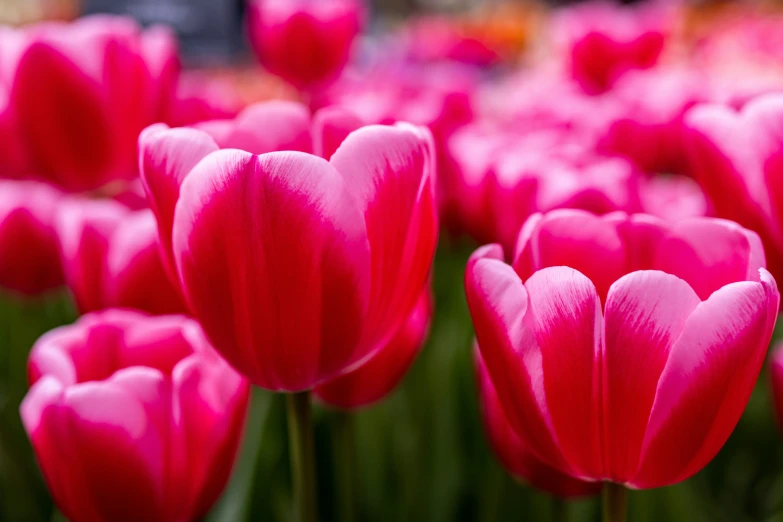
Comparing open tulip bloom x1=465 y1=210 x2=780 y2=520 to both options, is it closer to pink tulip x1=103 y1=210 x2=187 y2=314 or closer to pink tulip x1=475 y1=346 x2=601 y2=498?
pink tulip x1=475 y1=346 x2=601 y2=498

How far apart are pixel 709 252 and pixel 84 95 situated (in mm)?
423

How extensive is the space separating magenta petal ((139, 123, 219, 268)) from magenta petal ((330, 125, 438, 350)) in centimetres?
6

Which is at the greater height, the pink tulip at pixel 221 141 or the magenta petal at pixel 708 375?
the pink tulip at pixel 221 141

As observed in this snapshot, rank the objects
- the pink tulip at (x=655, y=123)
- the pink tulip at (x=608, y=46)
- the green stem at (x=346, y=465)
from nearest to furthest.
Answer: the green stem at (x=346, y=465), the pink tulip at (x=655, y=123), the pink tulip at (x=608, y=46)

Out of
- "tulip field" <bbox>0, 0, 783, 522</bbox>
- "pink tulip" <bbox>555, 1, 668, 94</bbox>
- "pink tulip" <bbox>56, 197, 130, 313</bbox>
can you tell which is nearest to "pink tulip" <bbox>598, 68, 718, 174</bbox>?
"tulip field" <bbox>0, 0, 783, 522</bbox>

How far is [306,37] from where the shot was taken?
3.15 feet

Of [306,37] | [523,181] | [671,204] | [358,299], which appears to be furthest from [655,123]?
[358,299]

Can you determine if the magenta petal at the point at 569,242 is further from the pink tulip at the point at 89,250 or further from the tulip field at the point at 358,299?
the pink tulip at the point at 89,250

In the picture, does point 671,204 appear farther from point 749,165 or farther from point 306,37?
point 306,37

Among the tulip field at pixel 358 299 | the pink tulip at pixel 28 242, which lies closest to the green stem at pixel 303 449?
the tulip field at pixel 358 299

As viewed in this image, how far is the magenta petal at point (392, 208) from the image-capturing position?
0.30 metres

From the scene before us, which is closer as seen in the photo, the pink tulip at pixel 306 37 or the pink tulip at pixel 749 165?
the pink tulip at pixel 749 165

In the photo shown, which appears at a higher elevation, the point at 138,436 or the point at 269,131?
the point at 269,131

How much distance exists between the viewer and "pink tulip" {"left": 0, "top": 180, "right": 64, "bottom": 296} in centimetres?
63
